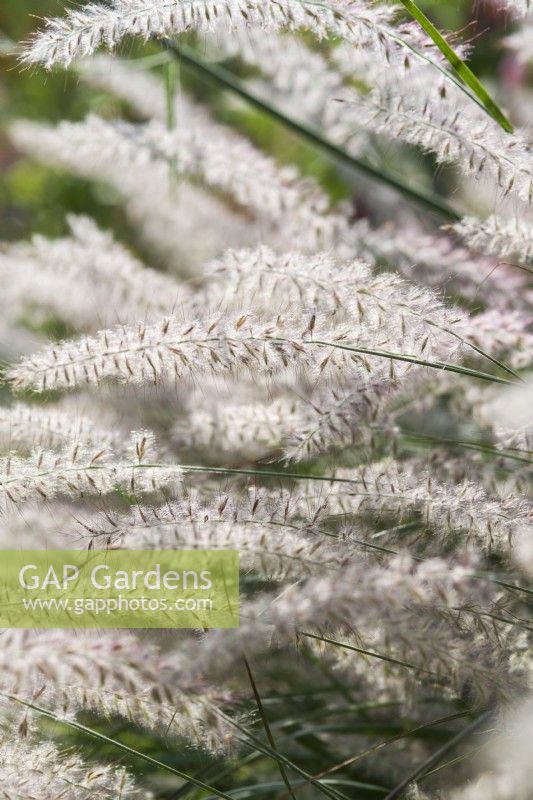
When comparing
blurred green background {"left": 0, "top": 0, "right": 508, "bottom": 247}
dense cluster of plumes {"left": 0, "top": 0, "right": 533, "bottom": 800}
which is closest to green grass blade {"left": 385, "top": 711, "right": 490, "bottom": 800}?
dense cluster of plumes {"left": 0, "top": 0, "right": 533, "bottom": 800}

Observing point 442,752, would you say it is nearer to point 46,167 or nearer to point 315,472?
point 315,472

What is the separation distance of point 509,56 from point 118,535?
0.99 meters

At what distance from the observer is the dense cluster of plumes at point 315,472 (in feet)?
1.36

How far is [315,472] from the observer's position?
72cm

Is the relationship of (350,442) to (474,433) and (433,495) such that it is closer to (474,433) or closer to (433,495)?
(433,495)

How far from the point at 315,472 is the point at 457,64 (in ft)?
1.20

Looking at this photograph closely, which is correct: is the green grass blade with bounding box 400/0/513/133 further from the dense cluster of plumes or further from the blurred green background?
the blurred green background

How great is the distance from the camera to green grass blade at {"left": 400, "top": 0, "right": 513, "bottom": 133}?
18.1 inches

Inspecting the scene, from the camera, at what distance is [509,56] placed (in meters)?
1.13

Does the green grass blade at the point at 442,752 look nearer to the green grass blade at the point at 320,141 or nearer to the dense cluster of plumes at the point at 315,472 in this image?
the dense cluster of plumes at the point at 315,472

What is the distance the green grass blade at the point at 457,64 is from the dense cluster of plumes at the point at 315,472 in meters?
0.01

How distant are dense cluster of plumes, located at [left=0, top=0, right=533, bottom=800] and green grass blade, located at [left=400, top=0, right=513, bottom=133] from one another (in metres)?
0.01

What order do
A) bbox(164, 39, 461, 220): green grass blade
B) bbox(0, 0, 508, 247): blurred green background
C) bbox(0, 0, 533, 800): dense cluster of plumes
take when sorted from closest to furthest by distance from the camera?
bbox(0, 0, 533, 800): dense cluster of plumes → bbox(164, 39, 461, 220): green grass blade → bbox(0, 0, 508, 247): blurred green background

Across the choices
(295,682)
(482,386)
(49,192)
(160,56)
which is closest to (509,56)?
(160,56)
